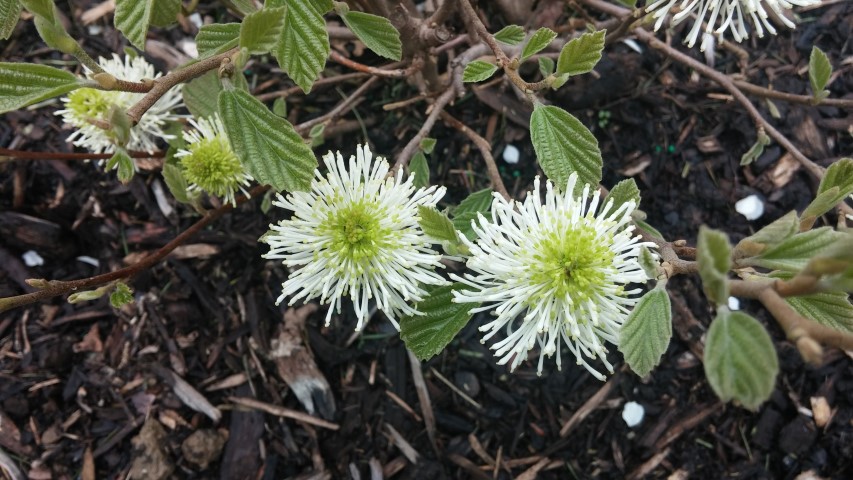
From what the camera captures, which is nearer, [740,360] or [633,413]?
[740,360]

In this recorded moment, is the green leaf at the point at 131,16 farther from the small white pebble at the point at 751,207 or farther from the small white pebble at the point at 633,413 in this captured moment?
the small white pebble at the point at 751,207

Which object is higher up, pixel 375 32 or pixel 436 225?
pixel 375 32

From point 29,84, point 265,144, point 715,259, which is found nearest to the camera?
point 715,259

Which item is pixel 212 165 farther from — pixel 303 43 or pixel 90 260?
pixel 90 260

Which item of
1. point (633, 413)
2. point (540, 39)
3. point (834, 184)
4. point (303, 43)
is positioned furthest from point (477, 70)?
point (633, 413)

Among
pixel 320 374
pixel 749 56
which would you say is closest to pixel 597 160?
pixel 320 374

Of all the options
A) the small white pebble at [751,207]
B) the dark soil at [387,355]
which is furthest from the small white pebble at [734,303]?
the small white pebble at [751,207]

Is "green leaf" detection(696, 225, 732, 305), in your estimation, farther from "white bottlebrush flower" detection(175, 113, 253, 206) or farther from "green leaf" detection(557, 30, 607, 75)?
"white bottlebrush flower" detection(175, 113, 253, 206)

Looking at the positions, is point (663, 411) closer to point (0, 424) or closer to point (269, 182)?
point (269, 182)
